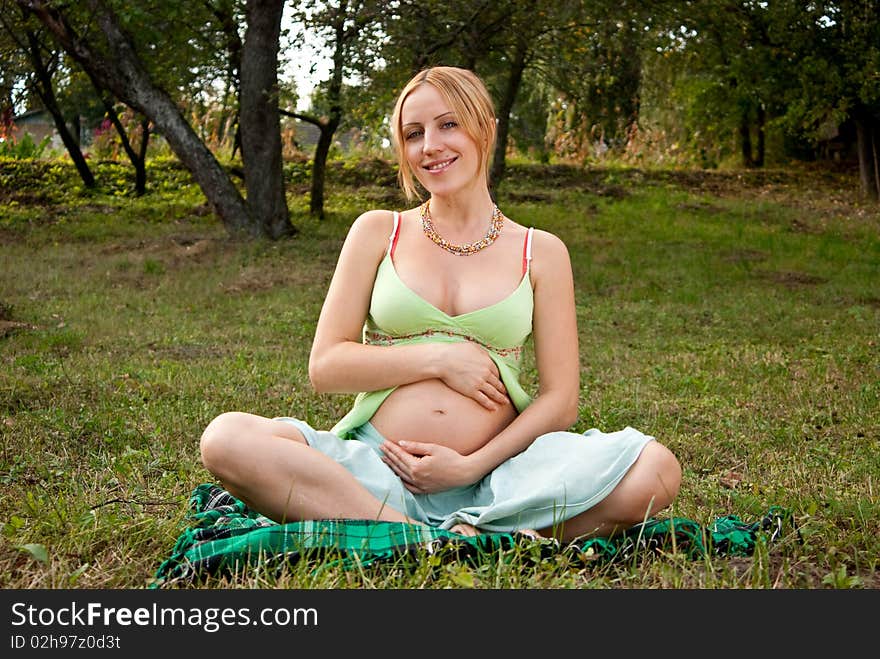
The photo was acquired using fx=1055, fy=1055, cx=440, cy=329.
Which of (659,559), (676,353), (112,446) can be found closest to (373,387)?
(659,559)

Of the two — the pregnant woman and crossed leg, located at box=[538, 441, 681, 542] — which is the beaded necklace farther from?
crossed leg, located at box=[538, 441, 681, 542]

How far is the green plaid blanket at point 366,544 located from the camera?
2805 millimetres

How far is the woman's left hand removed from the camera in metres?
3.12

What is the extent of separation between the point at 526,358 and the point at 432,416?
501 cm

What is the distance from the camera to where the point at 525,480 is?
3.15 m

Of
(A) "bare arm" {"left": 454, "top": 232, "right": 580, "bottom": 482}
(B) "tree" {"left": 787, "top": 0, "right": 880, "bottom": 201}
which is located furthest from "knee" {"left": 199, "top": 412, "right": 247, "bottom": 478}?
(B) "tree" {"left": 787, "top": 0, "right": 880, "bottom": 201}

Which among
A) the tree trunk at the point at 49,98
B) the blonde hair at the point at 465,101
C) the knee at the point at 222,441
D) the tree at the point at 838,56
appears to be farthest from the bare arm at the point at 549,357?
the tree trunk at the point at 49,98

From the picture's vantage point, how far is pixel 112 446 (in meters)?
4.95

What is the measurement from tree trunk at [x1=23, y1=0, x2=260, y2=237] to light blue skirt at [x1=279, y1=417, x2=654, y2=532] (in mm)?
10644

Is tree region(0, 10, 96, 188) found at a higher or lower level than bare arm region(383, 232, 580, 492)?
higher

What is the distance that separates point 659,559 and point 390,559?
0.75 metres

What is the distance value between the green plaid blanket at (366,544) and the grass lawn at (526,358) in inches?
2.5

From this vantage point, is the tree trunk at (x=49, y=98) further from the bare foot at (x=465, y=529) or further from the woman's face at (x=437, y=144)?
the bare foot at (x=465, y=529)

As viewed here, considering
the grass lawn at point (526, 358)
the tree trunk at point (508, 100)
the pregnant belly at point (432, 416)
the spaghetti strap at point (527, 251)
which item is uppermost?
the tree trunk at point (508, 100)
